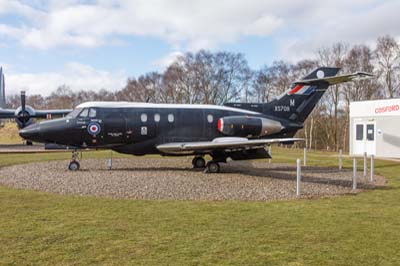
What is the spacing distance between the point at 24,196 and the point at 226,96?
57.2 metres

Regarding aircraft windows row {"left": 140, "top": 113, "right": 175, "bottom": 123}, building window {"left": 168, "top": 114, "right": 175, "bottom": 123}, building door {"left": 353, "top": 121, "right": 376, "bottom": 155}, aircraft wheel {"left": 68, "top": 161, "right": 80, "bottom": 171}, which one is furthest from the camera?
building door {"left": 353, "top": 121, "right": 376, "bottom": 155}

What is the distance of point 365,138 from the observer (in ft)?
100

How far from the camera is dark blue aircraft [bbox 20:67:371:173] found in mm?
15953

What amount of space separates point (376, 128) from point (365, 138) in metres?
1.26

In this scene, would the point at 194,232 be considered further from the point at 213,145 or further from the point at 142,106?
the point at 142,106

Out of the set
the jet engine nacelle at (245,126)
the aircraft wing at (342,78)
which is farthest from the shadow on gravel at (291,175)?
the aircraft wing at (342,78)

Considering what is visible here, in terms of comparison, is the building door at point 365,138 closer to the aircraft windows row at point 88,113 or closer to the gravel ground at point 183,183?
the gravel ground at point 183,183

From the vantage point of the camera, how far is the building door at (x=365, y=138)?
98.4 feet

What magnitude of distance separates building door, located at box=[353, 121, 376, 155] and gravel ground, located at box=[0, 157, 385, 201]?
45.9 feet

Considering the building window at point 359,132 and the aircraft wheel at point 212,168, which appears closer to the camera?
the aircraft wheel at point 212,168

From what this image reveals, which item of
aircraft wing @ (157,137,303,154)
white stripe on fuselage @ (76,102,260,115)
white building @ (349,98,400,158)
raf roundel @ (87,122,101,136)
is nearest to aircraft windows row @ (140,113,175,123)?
white stripe on fuselage @ (76,102,260,115)

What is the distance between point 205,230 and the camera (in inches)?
275

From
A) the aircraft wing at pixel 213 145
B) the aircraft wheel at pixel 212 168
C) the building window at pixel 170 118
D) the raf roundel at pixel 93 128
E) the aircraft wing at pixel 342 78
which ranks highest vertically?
the aircraft wing at pixel 342 78

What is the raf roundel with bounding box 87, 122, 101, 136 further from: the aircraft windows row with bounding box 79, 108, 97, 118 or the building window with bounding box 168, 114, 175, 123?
the building window with bounding box 168, 114, 175, 123
